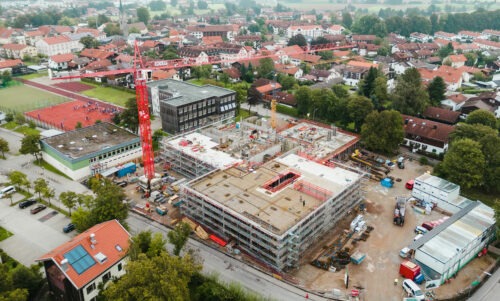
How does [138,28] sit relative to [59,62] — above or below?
above

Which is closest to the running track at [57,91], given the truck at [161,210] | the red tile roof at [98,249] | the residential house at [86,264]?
the truck at [161,210]

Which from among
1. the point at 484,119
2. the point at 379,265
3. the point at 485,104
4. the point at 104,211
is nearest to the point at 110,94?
the point at 104,211

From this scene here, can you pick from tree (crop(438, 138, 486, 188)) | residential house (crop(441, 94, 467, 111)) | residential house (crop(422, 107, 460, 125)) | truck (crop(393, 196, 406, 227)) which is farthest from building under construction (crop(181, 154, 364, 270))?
residential house (crop(441, 94, 467, 111))

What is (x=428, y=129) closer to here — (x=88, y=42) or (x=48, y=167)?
(x=48, y=167)

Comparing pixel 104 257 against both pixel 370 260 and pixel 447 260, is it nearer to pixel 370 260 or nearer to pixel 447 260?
pixel 370 260

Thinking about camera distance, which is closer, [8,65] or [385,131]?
[385,131]

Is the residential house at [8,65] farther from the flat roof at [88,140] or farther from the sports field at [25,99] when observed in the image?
the flat roof at [88,140]
